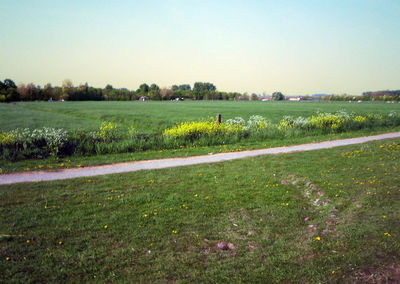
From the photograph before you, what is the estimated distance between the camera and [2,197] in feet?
25.5

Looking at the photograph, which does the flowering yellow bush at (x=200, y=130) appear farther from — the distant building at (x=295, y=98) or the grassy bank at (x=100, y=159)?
the distant building at (x=295, y=98)

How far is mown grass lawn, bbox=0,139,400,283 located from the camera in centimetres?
466

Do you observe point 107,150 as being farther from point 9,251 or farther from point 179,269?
point 179,269

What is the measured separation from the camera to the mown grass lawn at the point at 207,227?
4661 millimetres

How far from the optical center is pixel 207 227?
6.20 meters

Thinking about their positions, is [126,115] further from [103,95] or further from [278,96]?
[278,96]

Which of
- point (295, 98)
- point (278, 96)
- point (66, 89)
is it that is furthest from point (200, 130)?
point (295, 98)

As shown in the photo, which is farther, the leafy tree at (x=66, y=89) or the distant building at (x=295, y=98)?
the distant building at (x=295, y=98)

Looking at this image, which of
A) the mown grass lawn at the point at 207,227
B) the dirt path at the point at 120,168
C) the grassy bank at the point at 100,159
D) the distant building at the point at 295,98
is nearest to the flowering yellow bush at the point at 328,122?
the grassy bank at the point at 100,159

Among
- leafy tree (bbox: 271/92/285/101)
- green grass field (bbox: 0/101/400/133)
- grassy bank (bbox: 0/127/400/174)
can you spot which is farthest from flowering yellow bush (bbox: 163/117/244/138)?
leafy tree (bbox: 271/92/285/101)

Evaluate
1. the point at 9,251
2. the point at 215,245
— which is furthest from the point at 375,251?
the point at 9,251

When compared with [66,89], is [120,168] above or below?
below

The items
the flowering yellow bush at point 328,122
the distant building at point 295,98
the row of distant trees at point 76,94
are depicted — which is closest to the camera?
the flowering yellow bush at point 328,122

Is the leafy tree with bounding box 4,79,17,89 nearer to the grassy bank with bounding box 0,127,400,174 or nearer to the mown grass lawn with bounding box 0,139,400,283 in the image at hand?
the grassy bank with bounding box 0,127,400,174
